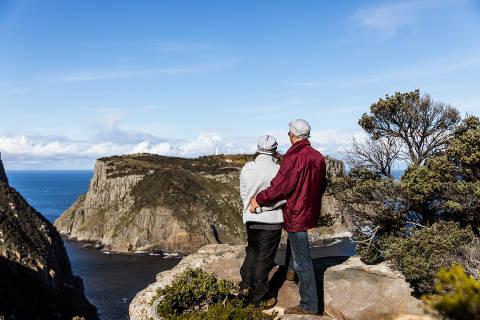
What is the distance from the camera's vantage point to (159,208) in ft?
365

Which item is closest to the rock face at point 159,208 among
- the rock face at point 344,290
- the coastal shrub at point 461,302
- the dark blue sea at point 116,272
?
the dark blue sea at point 116,272

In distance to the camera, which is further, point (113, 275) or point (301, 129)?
point (113, 275)

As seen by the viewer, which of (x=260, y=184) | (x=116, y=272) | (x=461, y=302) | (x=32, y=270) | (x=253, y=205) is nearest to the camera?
(x=461, y=302)

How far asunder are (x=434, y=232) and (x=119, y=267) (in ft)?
286

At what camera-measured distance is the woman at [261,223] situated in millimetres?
7031

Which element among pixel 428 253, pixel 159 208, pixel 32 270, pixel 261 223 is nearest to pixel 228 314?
pixel 261 223

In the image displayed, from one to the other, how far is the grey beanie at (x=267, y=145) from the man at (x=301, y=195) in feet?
1.39

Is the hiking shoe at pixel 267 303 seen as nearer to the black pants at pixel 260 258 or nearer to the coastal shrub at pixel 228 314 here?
the black pants at pixel 260 258

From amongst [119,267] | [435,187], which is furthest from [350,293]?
[119,267]

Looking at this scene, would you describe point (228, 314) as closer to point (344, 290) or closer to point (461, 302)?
point (344, 290)

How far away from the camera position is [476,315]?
2.70 metres

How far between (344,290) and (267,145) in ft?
15.1

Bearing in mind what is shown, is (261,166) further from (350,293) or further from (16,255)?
(16,255)

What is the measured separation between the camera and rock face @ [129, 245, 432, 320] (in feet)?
27.3
